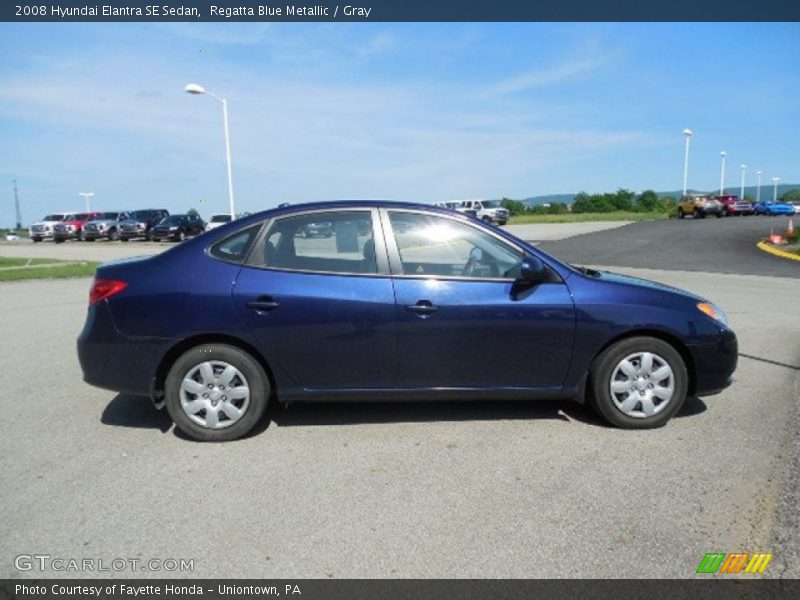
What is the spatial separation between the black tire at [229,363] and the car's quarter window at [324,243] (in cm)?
69

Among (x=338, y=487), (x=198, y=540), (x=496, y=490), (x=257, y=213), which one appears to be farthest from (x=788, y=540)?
(x=257, y=213)

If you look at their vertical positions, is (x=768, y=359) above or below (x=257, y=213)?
below

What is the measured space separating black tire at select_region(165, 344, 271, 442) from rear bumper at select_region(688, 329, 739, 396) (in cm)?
307

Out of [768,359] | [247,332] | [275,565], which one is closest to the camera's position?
[275,565]

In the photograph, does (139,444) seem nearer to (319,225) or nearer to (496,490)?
(319,225)

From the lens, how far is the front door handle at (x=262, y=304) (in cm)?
392

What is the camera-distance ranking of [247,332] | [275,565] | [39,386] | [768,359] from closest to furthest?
[275,565]
[247,332]
[39,386]
[768,359]

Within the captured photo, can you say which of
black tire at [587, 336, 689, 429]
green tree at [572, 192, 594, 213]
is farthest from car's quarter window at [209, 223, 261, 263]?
green tree at [572, 192, 594, 213]

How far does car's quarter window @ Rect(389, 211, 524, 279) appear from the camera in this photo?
161 inches

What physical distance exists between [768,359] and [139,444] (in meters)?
6.01

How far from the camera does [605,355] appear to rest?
4098 mm

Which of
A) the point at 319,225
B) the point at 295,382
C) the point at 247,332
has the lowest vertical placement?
the point at 295,382

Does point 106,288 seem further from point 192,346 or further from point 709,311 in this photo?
point 709,311

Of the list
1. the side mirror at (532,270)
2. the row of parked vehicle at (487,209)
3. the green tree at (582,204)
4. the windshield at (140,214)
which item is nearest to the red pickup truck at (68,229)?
the windshield at (140,214)
